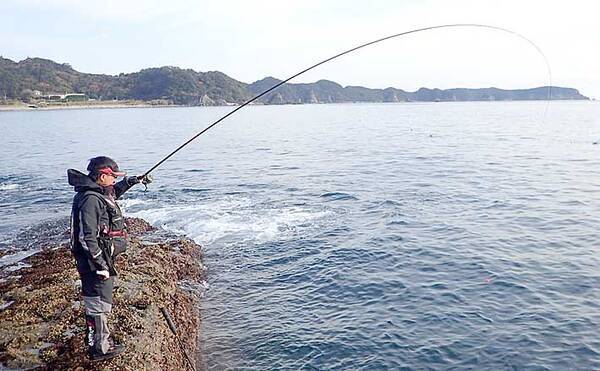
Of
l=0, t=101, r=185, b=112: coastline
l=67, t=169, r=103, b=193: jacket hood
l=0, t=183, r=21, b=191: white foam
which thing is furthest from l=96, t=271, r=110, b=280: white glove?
l=0, t=101, r=185, b=112: coastline

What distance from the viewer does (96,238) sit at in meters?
6.67

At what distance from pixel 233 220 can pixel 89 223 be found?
13289mm

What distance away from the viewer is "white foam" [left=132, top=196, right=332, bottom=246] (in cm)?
1772

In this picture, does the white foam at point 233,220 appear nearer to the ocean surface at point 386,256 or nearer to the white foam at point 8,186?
the ocean surface at point 386,256

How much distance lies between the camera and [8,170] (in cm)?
3619

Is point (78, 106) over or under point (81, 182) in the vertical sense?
under

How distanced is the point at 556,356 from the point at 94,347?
831 centimetres

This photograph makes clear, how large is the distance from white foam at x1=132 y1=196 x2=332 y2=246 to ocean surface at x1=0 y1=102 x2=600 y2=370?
9 cm

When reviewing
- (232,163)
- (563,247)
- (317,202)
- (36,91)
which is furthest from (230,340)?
(36,91)

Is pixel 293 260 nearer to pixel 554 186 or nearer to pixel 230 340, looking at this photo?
pixel 230 340

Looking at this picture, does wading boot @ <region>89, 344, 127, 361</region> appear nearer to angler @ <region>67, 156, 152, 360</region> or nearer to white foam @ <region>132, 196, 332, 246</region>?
angler @ <region>67, 156, 152, 360</region>

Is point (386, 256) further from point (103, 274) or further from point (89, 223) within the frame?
point (89, 223)

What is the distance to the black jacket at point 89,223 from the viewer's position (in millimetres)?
6574

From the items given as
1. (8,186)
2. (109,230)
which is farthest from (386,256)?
(8,186)
